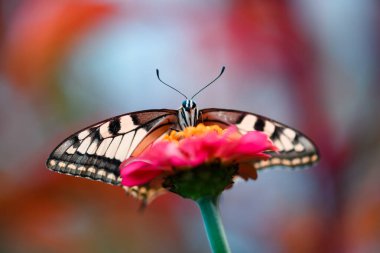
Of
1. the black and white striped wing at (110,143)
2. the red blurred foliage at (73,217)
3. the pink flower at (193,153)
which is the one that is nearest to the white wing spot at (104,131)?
the black and white striped wing at (110,143)

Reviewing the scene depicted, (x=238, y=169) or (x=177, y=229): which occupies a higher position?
(x=238, y=169)

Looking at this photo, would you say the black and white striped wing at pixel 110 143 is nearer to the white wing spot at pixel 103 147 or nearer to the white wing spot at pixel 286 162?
the white wing spot at pixel 103 147

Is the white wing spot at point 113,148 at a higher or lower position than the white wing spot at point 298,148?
higher

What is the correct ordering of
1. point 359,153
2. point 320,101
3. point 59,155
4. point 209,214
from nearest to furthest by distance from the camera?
1. point 209,214
2. point 59,155
3. point 359,153
4. point 320,101

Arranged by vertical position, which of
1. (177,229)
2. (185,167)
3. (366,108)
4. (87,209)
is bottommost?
(177,229)

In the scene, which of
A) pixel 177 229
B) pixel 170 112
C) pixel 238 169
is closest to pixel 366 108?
pixel 177 229

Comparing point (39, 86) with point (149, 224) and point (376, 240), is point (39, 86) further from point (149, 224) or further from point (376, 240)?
point (376, 240)

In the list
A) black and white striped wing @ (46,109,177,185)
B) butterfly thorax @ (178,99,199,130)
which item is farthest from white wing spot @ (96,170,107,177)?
butterfly thorax @ (178,99,199,130)
